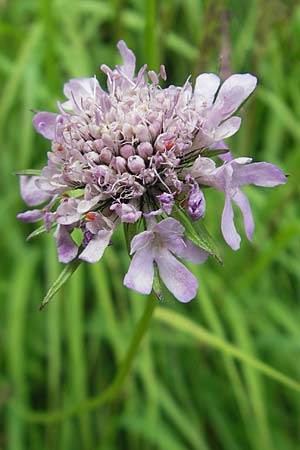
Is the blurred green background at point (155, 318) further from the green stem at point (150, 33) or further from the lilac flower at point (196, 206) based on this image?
the lilac flower at point (196, 206)

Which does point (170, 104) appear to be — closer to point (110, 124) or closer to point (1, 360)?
point (110, 124)

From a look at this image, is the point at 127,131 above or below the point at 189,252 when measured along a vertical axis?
above

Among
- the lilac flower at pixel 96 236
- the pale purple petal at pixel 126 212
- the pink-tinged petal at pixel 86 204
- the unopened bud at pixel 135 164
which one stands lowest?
the lilac flower at pixel 96 236

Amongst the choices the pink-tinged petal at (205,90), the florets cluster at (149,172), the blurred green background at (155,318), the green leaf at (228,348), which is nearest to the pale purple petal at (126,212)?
the florets cluster at (149,172)

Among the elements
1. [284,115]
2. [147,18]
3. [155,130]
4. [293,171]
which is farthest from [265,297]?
[155,130]

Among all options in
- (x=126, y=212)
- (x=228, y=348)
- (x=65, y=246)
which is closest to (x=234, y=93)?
(x=126, y=212)

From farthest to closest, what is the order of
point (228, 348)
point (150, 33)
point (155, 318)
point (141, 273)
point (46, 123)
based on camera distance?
1. point (155, 318)
2. point (150, 33)
3. point (228, 348)
4. point (46, 123)
5. point (141, 273)

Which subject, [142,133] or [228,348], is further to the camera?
[228,348]

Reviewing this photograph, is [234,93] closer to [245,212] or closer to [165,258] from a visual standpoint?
[245,212]

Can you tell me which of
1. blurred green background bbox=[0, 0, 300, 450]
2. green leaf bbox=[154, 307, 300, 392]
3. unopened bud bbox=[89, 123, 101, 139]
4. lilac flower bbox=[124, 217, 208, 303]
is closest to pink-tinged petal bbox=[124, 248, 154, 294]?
lilac flower bbox=[124, 217, 208, 303]
